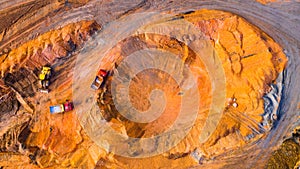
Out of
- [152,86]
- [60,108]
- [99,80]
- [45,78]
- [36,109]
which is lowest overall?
[36,109]

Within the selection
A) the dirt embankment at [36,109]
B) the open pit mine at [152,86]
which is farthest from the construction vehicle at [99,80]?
the dirt embankment at [36,109]

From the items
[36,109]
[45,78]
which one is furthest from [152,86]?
[36,109]

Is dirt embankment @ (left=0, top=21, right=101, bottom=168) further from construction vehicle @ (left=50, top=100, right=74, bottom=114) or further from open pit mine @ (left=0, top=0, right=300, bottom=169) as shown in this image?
construction vehicle @ (left=50, top=100, right=74, bottom=114)

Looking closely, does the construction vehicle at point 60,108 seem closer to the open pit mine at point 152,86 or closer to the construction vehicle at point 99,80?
the open pit mine at point 152,86

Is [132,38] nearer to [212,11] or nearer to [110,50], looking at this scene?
[110,50]

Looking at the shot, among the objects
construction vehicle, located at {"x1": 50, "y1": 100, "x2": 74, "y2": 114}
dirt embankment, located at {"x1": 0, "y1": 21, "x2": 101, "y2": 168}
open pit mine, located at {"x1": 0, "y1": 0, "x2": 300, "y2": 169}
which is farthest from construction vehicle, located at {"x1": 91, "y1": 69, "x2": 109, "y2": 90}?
construction vehicle, located at {"x1": 50, "y1": 100, "x2": 74, "y2": 114}

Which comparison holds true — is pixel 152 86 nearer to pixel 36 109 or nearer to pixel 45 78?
pixel 45 78
